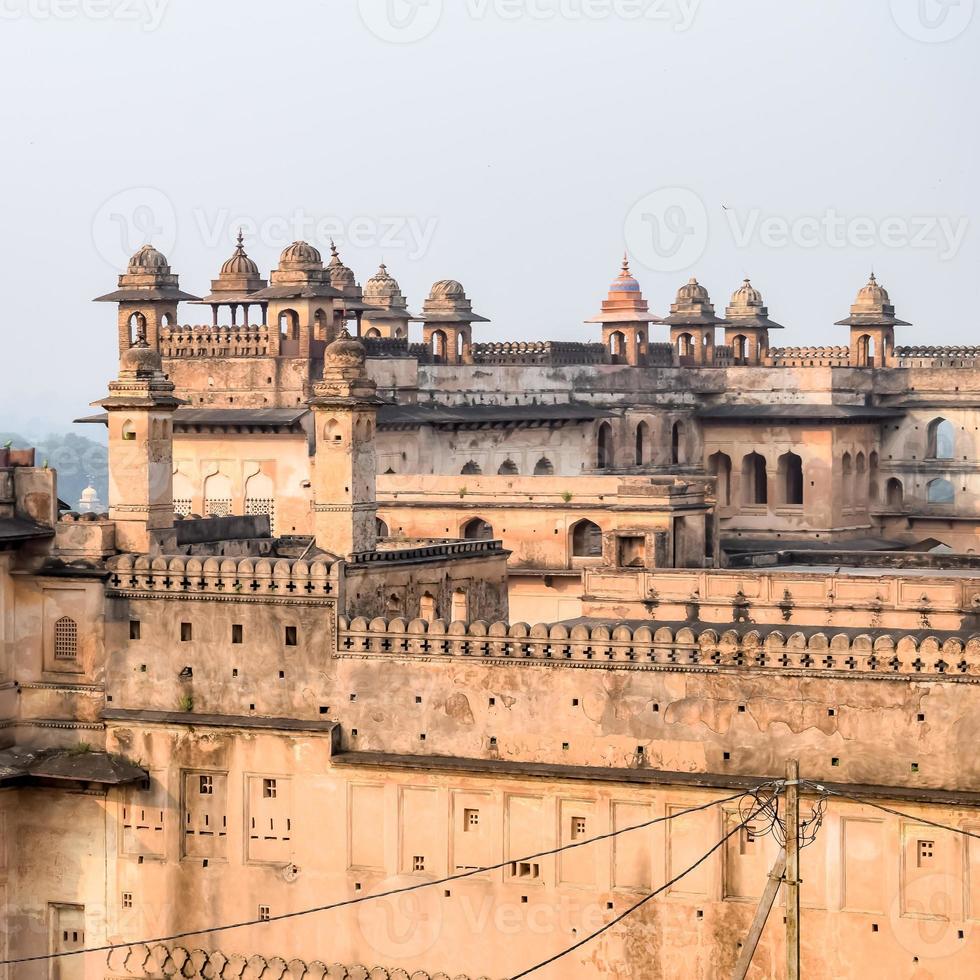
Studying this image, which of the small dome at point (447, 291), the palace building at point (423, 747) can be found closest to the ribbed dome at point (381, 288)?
the small dome at point (447, 291)

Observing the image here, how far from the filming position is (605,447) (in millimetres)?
68625

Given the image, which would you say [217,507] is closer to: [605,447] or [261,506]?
[261,506]

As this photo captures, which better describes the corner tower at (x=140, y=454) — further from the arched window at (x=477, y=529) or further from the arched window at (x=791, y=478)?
the arched window at (x=791, y=478)

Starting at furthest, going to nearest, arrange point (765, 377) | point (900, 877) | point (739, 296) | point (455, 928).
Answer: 1. point (739, 296)
2. point (765, 377)
3. point (455, 928)
4. point (900, 877)

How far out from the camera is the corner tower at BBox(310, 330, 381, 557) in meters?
42.8

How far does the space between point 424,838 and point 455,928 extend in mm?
1359

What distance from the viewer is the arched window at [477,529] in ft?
191

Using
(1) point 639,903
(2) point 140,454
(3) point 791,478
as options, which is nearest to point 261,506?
(2) point 140,454

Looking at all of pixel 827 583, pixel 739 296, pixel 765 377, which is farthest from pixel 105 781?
pixel 739 296

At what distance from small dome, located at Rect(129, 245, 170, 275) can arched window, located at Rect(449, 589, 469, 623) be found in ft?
64.1

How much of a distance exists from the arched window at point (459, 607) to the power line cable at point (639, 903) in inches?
316

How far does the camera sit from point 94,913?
41.9m

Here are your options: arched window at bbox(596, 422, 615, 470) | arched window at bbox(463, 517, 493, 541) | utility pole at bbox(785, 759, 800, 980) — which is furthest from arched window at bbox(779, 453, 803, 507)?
utility pole at bbox(785, 759, 800, 980)

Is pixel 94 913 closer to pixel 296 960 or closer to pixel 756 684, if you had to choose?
pixel 296 960
